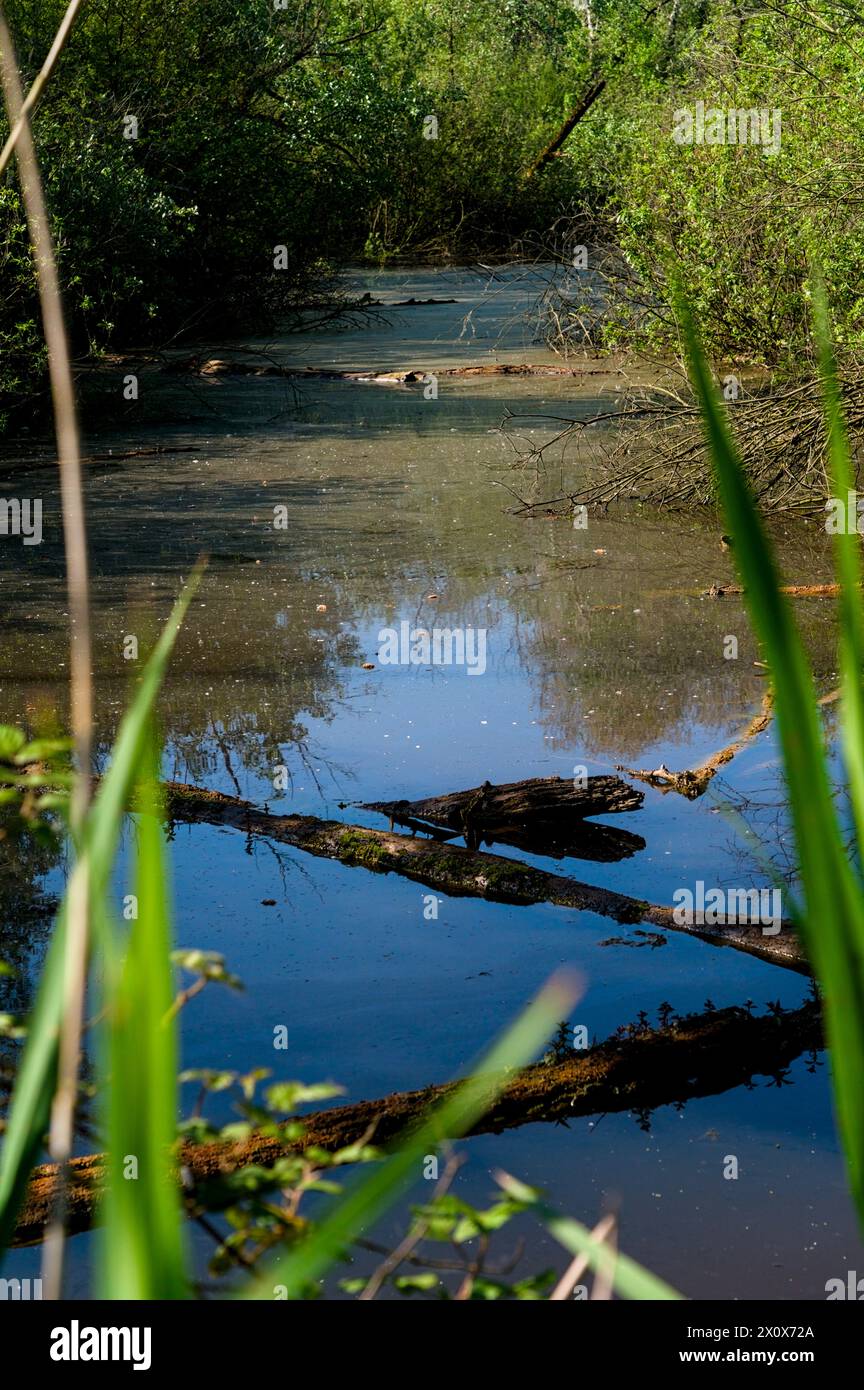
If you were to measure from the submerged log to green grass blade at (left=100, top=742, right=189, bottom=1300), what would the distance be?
437 centimetres

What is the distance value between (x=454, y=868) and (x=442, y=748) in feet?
4.22

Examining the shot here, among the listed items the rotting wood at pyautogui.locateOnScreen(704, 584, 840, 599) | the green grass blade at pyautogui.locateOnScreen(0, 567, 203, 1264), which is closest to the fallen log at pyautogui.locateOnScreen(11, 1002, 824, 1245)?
the green grass blade at pyautogui.locateOnScreen(0, 567, 203, 1264)

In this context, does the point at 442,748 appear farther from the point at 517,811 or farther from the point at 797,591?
the point at 797,591

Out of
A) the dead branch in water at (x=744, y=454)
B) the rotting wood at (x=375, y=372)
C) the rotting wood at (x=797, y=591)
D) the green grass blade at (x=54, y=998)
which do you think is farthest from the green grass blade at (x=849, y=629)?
the rotting wood at (x=375, y=372)

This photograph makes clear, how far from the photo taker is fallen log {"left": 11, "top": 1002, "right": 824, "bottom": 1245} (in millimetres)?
3119

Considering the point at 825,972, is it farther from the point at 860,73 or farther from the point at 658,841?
the point at 860,73

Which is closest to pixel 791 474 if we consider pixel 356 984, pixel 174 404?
pixel 356 984

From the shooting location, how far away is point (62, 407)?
0.95m

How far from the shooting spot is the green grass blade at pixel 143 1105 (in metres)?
0.85

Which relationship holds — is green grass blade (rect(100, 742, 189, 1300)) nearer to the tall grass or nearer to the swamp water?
the tall grass

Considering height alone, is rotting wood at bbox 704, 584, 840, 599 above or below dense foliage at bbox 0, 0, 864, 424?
below

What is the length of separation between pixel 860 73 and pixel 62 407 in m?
9.86

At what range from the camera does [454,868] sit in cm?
493

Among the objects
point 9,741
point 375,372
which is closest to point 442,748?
point 9,741
